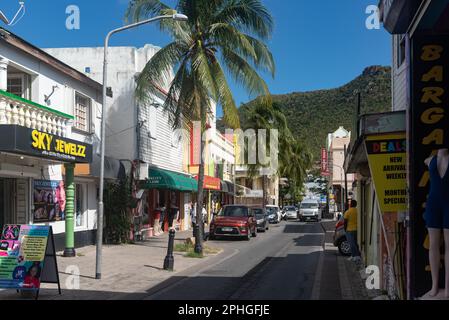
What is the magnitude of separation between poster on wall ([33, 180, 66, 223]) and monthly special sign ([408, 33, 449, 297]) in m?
12.6

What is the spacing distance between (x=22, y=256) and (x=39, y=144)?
349 centimetres

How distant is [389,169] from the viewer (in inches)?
278

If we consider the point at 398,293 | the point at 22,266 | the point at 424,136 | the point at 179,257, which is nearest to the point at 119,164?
the point at 179,257

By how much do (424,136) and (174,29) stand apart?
13248 mm

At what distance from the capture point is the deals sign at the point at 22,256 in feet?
29.8

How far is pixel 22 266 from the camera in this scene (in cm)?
920

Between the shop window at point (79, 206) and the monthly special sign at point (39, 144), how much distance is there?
16.1 feet

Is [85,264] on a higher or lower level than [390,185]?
lower

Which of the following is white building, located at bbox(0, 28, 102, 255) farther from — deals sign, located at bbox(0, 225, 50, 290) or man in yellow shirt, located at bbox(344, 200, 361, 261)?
man in yellow shirt, located at bbox(344, 200, 361, 261)

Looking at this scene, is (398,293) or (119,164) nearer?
(398,293)

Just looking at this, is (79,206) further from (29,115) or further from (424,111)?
(424,111)

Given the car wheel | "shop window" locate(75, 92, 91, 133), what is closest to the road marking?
the car wheel

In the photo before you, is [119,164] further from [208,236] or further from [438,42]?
[438,42]

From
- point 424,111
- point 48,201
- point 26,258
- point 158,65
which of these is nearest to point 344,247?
point 158,65
